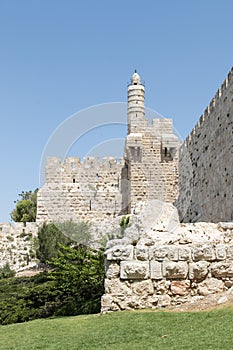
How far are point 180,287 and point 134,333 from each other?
1321 mm

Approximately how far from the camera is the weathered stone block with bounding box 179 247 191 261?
19.6ft

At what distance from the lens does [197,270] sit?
598 cm

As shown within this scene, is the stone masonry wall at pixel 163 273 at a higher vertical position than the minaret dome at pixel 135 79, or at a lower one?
lower

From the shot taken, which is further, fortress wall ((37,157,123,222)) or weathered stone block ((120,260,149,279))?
fortress wall ((37,157,123,222))

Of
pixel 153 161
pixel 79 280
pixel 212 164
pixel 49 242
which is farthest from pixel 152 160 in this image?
pixel 79 280

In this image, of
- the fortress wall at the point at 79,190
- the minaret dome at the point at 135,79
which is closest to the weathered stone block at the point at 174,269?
the fortress wall at the point at 79,190

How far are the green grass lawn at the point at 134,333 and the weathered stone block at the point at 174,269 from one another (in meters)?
0.51

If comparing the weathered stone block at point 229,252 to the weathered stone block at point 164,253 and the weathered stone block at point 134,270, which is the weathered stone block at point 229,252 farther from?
the weathered stone block at point 134,270

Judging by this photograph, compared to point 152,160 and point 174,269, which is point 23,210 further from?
point 174,269

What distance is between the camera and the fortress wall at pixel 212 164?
10648mm

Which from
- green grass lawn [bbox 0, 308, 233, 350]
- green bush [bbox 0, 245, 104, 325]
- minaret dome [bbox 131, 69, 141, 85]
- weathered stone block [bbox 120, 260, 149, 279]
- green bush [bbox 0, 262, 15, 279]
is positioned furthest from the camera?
minaret dome [bbox 131, 69, 141, 85]

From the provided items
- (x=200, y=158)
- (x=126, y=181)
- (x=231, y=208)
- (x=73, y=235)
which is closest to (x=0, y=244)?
(x=73, y=235)

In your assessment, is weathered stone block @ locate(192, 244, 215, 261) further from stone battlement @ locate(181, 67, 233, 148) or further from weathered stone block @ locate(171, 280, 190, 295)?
stone battlement @ locate(181, 67, 233, 148)

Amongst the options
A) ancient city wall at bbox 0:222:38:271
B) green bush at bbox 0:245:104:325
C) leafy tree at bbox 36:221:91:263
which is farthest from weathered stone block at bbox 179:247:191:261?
ancient city wall at bbox 0:222:38:271
